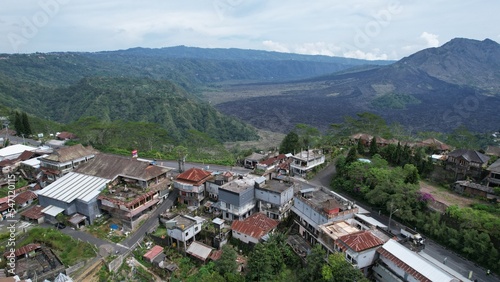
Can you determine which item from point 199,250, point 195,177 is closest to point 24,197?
point 195,177

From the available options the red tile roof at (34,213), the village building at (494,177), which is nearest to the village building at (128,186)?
the red tile roof at (34,213)

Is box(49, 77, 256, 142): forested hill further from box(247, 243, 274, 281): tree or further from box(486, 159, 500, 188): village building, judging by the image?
box(247, 243, 274, 281): tree

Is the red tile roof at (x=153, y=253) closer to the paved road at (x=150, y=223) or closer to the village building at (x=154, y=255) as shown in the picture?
the village building at (x=154, y=255)

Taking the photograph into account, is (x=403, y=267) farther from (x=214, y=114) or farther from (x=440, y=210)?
(x=214, y=114)

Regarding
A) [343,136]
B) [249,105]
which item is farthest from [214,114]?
[343,136]

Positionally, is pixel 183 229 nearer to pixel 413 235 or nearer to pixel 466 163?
pixel 413 235

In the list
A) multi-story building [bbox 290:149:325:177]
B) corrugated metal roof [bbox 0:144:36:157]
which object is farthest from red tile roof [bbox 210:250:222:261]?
corrugated metal roof [bbox 0:144:36:157]
